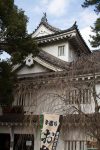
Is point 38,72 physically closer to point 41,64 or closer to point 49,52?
point 41,64

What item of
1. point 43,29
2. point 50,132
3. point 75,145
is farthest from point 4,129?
point 43,29

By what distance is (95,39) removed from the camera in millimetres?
18859

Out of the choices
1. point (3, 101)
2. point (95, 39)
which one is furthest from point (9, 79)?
point (95, 39)

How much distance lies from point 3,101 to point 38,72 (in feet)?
16.0

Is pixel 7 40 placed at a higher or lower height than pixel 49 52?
lower

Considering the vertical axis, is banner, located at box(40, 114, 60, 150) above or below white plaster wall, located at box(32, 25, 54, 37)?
below

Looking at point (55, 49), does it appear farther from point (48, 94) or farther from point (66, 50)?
point (48, 94)

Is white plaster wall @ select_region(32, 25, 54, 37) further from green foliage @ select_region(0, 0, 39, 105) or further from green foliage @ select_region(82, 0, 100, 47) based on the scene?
green foliage @ select_region(0, 0, 39, 105)

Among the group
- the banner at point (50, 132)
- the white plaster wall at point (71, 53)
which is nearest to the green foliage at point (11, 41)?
the banner at point (50, 132)

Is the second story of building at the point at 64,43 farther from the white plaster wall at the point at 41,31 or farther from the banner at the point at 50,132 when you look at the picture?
the banner at the point at 50,132

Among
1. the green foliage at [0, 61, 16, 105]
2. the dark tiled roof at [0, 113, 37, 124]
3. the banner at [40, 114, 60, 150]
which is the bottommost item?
the banner at [40, 114, 60, 150]

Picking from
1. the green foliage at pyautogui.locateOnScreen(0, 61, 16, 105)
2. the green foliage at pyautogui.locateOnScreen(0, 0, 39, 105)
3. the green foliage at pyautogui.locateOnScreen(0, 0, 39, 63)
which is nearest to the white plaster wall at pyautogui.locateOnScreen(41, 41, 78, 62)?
the green foliage at pyautogui.locateOnScreen(0, 0, 39, 63)

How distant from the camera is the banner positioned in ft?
45.4

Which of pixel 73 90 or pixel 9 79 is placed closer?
pixel 73 90
